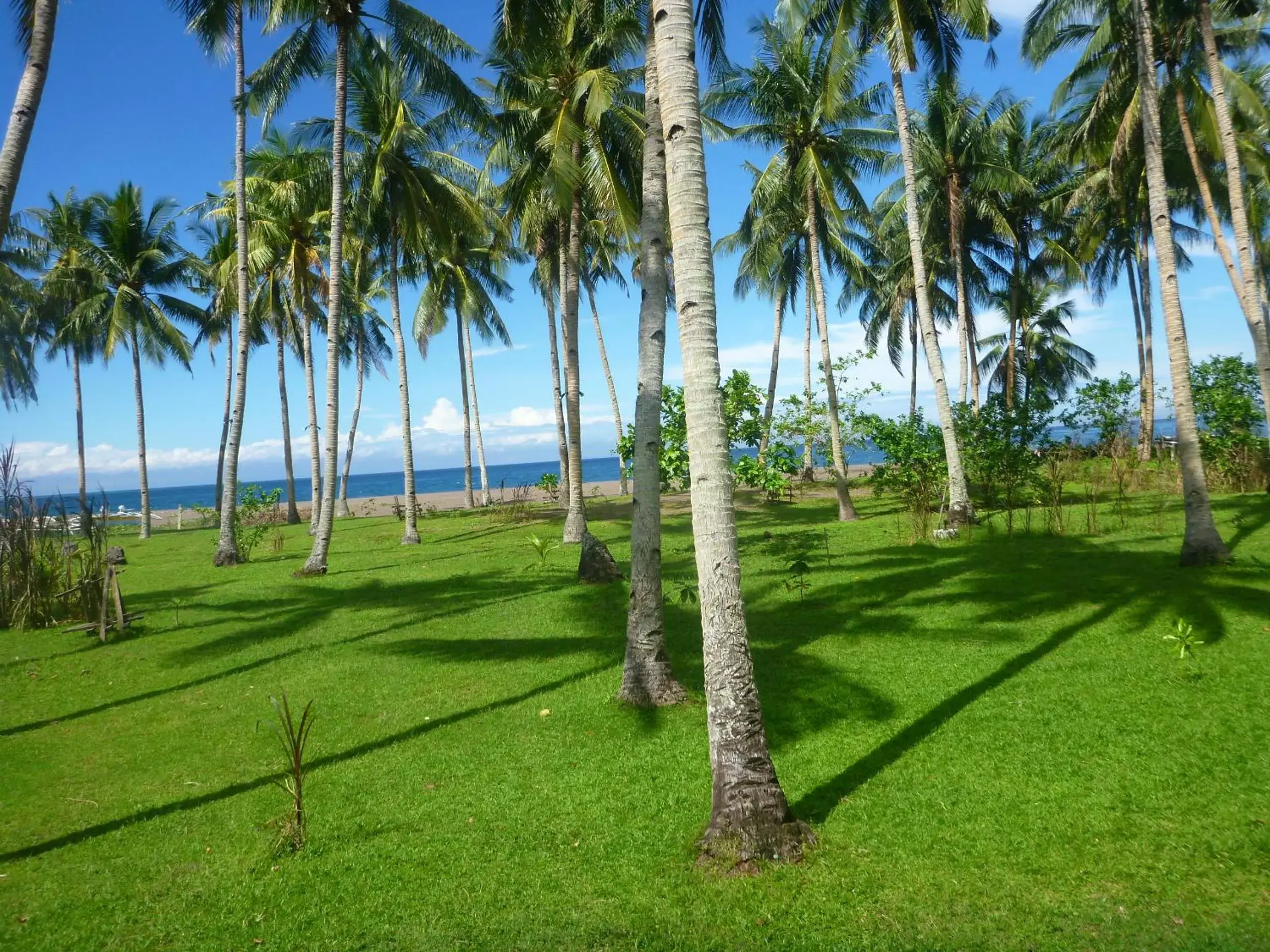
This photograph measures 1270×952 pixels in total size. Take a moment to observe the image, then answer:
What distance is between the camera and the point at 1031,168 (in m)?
27.8

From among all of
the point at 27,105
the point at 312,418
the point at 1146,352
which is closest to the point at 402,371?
the point at 312,418

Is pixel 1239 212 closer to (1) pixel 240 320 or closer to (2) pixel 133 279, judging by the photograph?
(1) pixel 240 320

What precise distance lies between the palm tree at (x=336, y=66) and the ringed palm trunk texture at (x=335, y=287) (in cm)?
2

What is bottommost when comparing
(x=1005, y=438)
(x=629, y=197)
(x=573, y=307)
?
(x=1005, y=438)

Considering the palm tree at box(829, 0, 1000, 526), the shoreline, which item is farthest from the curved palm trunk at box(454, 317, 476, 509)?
the palm tree at box(829, 0, 1000, 526)

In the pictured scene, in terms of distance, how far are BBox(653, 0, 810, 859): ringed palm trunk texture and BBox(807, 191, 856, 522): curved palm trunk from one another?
14.6 metres

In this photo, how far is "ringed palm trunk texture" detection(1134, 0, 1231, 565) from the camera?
32.6 feet

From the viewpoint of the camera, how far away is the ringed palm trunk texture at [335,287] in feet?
49.8

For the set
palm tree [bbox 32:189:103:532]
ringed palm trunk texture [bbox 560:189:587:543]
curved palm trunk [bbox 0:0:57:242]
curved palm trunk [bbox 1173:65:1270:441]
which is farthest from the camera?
palm tree [bbox 32:189:103:532]

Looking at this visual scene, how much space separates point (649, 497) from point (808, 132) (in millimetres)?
15575

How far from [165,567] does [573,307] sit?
1153 centimetres

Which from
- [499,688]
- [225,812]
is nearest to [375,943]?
[225,812]

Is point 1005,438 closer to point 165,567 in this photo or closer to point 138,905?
point 138,905

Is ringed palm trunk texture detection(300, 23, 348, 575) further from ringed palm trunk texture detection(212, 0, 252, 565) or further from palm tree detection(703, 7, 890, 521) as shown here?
palm tree detection(703, 7, 890, 521)
